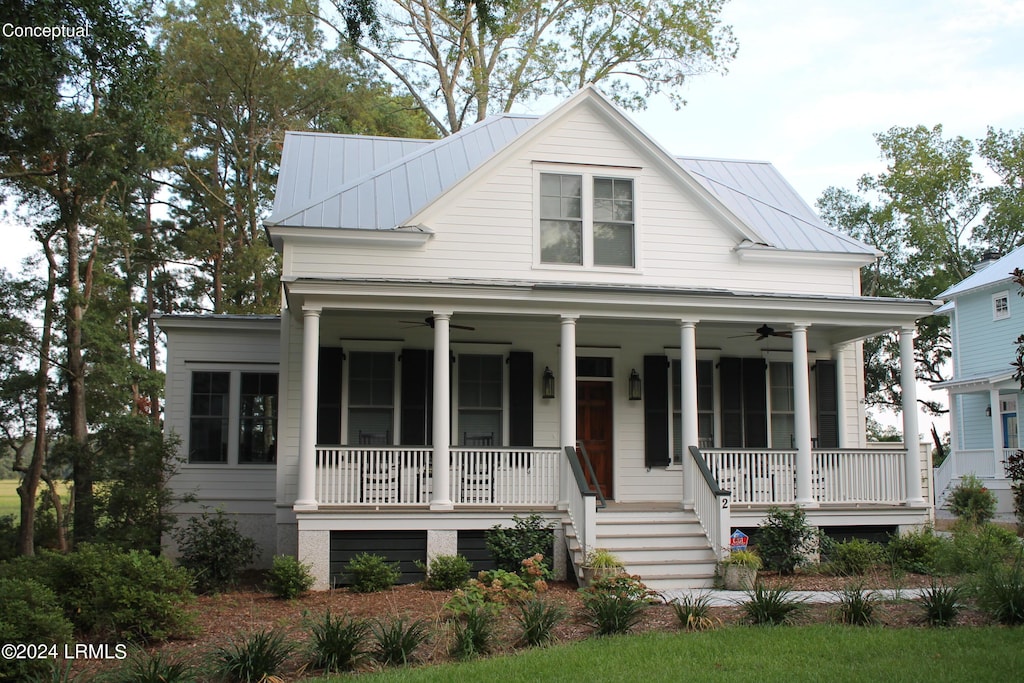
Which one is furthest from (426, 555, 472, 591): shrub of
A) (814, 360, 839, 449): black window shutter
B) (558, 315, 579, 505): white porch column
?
(814, 360, 839, 449): black window shutter

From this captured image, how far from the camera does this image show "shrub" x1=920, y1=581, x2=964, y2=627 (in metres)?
9.14

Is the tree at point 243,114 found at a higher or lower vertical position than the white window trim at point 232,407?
higher

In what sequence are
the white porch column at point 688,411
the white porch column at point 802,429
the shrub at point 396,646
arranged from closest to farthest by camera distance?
the shrub at point 396,646
the white porch column at point 688,411
the white porch column at point 802,429

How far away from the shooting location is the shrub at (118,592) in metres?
9.02

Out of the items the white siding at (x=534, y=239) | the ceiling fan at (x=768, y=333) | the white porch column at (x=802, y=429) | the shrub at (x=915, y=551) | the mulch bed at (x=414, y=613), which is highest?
the white siding at (x=534, y=239)

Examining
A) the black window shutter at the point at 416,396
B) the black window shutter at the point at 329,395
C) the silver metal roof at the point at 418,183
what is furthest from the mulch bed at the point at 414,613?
the silver metal roof at the point at 418,183

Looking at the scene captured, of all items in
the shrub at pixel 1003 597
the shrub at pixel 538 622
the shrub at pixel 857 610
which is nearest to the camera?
the shrub at pixel 538 622

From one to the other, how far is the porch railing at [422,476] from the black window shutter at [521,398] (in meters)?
1.44

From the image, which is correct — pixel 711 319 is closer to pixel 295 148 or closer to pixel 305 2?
pixel 295 148

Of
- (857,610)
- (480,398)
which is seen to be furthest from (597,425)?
(857,610)

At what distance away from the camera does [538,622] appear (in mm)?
8680

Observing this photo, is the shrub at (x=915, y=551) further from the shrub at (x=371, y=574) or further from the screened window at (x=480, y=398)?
the shrub at (x=371, y=574)

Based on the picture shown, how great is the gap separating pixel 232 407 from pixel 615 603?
8.89 m

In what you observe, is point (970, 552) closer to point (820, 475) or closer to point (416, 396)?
point (820, 475)
